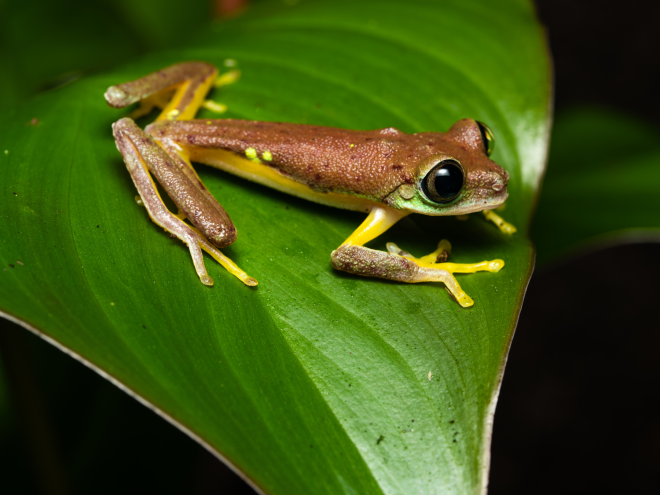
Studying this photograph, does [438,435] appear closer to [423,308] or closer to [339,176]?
[423,308]

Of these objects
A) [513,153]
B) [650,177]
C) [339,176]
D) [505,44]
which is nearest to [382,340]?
[339,176]

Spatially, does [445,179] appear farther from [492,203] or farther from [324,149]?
[324,149]

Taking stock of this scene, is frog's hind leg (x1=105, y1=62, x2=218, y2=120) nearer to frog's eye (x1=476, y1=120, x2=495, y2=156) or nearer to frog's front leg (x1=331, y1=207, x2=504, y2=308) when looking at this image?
frog's front leg (x1=331, y1=207, x2=504, y2=308)

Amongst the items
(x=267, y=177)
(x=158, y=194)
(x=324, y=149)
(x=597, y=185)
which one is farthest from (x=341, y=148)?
(x=597, y=185)

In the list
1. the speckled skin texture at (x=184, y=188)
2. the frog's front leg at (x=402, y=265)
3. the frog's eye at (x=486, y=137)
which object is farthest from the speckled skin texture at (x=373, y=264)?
the frog's eye at (x=486, y=137)

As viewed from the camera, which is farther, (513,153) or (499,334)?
(513,153)
